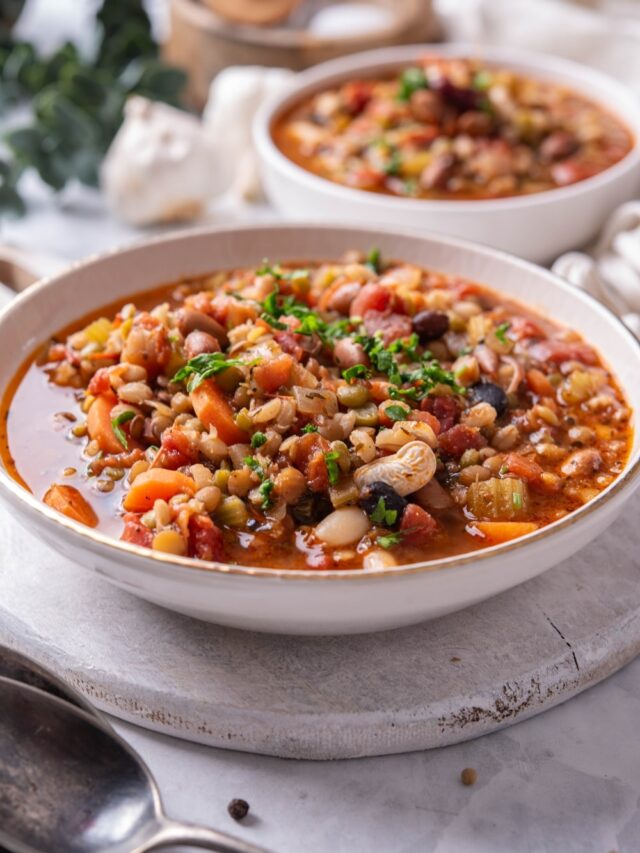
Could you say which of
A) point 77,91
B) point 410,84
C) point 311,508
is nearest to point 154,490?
point 311,508

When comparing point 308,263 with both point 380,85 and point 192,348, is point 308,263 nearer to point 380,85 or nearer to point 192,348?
point 192,348

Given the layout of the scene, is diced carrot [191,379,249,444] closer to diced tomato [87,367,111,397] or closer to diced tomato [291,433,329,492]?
diced tomato [291,433,329,492]

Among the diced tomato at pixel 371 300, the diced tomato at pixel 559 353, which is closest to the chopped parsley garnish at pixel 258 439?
the diced tomato at pixel 371 300

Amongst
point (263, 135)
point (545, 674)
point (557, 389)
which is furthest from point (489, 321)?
point (263, 135)

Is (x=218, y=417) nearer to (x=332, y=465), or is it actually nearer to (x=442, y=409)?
(x=332, y=465)

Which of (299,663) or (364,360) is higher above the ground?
(364,360)

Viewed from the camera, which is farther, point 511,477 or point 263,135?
point 263,135
